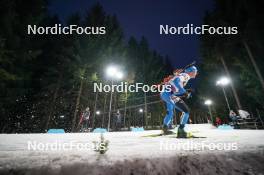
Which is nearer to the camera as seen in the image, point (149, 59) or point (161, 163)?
point (161, 163)

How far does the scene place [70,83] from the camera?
2102 centimetres

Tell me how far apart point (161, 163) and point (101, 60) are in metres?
20.1

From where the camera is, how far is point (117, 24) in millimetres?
28328

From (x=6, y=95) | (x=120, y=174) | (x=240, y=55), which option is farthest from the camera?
(x=240, y=55)

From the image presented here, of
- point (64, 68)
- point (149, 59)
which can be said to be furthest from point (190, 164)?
point (149, 59)

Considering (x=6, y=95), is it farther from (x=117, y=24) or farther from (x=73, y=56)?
(x=117, y=24)

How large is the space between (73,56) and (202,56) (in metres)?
18.8

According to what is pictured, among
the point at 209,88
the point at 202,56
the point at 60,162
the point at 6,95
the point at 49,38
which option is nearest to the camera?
the point at 60,162

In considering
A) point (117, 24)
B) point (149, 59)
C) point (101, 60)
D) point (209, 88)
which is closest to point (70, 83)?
point (101, 60)

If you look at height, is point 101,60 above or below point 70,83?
above

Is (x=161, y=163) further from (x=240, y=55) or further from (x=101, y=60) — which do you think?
(x=240, y=55)

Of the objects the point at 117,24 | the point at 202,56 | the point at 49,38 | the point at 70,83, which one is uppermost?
the point at 117,24

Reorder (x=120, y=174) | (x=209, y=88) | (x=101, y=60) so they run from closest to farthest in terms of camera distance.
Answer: (x=120, y=174)
(x=101, y=60)
(x=209, y=88)

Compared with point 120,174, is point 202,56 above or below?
above
